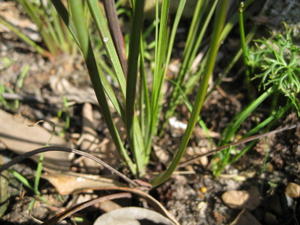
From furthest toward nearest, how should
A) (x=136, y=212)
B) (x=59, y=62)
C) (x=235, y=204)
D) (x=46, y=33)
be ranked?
(x=59, y=62) < (x=46, y=33) < (x=235, y=204) < (x=136, y=212)

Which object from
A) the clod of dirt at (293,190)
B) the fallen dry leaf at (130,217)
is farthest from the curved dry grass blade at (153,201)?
the clod of dirt at (293,190)

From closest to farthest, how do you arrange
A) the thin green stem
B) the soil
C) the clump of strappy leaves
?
the thin green stem, the clump of strappy leaves, the soil

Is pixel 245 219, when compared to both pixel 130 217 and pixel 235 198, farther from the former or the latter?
pixel 130 217

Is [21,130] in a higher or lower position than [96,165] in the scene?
higher

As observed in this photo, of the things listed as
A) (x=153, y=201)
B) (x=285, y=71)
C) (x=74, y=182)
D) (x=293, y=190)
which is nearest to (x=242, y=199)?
(x=293, y=190)

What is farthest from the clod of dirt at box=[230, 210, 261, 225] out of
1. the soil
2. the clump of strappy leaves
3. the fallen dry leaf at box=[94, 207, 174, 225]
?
the clump of strappy leaves

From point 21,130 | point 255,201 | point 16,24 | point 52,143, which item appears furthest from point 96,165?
point 16,24

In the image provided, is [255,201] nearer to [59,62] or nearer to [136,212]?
[136,212]

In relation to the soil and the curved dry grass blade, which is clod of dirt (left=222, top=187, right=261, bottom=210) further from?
the curved dry grass blade
